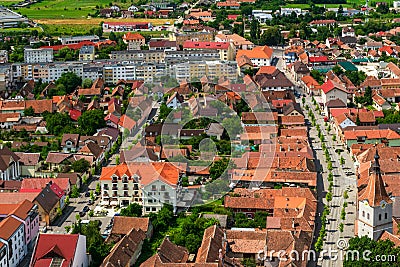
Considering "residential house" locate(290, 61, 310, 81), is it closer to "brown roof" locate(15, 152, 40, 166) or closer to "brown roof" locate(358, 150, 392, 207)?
"brown roof" locate(15, 152, 40, 166)

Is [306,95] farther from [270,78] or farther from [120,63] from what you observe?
[120,63]

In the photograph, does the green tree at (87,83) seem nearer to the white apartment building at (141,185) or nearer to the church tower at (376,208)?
the white apartment building at (141,185)

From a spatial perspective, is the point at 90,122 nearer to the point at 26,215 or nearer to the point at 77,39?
the point at 26,215

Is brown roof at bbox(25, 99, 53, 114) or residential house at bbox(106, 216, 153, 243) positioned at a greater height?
residential house at bbox(106, 216, 153, 243)

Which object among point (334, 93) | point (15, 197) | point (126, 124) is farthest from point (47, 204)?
point (334, 93)

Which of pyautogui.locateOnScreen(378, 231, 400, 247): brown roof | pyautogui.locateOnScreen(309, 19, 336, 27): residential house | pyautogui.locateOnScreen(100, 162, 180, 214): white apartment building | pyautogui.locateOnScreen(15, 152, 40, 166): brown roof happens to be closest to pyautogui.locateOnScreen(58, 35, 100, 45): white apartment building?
pyautogui.locateOnScreen(309, 19, 336, 27): residential house

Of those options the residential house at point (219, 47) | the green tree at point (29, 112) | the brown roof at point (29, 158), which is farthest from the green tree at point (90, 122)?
the residential house at point (219, 47)

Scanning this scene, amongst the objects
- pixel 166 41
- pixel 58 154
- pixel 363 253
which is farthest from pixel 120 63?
pixel 363 253

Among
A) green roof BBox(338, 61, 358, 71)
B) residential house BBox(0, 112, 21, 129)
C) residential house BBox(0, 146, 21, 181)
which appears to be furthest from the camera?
green roof BBox(338, 61, 358, 71)
